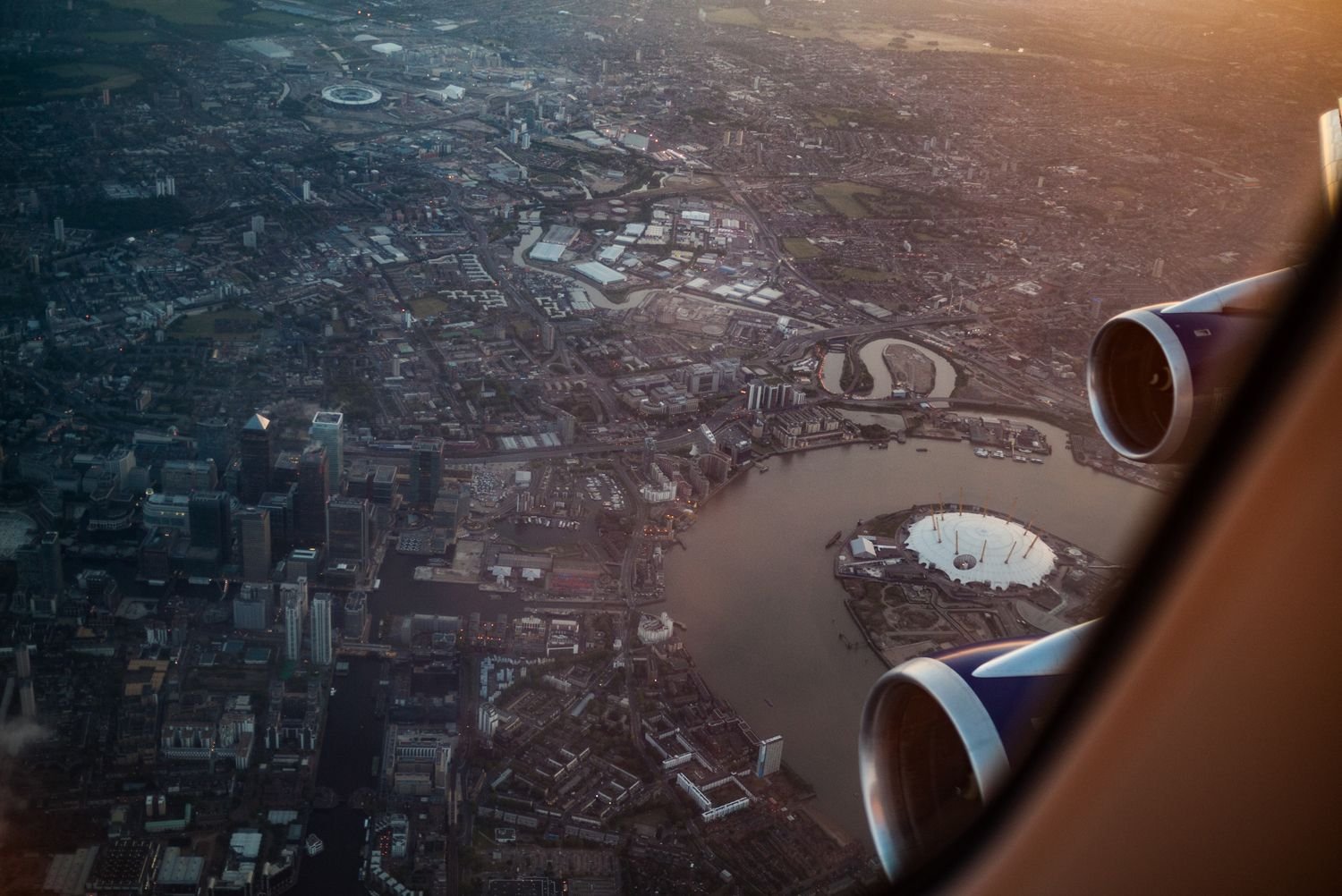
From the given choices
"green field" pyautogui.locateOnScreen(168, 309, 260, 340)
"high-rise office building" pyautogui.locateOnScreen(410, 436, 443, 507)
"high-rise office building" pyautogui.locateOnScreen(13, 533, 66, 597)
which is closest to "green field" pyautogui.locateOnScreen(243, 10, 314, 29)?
"green field" pyautogui.locateOnScreen(168, 309, 260, 340)

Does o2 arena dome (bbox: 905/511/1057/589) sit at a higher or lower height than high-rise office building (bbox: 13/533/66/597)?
higher

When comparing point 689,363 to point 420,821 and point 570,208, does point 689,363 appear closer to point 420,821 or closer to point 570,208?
point 570,208

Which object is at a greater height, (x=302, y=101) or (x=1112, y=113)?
(x=1112, y=113)

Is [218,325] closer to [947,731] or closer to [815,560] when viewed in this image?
[815,560]

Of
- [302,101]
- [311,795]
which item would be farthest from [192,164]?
[311,795]

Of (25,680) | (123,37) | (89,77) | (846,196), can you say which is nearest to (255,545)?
(25,680)

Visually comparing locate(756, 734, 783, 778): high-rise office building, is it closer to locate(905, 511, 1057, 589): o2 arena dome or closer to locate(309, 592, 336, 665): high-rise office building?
locate(905, 511, 1057, 589): o2 arena dome
